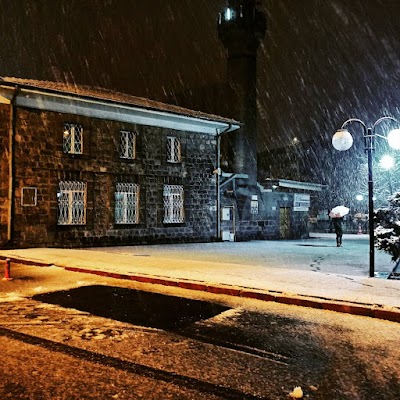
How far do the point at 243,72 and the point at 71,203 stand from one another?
13.8m

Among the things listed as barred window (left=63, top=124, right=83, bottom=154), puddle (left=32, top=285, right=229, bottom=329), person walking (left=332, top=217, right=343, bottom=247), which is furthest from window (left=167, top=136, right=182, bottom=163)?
puddle (left=32, top=285, right=229, bottom=329)

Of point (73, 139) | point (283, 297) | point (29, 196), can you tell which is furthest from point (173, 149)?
point (283, 297)

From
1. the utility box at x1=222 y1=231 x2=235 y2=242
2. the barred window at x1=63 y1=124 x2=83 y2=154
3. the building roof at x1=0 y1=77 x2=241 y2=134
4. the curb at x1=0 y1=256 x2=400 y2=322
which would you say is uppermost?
the building roof at x1=0 y1=77 x2=241 y2=134

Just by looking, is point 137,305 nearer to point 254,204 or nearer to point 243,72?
point 254,204

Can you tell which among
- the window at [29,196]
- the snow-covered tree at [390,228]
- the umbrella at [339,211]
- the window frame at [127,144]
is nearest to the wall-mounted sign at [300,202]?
the umbrella at [339,211]

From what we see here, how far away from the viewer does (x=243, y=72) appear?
2708 cm

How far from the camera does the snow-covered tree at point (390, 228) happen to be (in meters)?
11.5

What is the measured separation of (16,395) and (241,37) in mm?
26224

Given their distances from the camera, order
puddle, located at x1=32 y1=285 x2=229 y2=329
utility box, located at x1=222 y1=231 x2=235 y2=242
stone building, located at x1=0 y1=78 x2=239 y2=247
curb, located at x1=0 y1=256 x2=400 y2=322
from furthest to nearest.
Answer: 1. utility box, located at x1=222 y1=231 x2=235 y2=242
2. stone building, located at x1=0 y1=78 x2=239 y2=247
3. curb, located at x1=0 y1=256 x2=400 y2=322
4. puddle, located at x1=32 y1=285 x2=229 y2=329

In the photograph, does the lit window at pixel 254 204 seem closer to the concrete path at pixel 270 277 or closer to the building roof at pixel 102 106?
the building roof at pixel 102 106

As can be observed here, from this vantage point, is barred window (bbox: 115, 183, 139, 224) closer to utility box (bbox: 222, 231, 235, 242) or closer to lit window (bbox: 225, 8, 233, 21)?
utility box (bbox: 222, 231, 235, 242)

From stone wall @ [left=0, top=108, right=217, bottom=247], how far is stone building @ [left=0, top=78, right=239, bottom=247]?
1.6 inches

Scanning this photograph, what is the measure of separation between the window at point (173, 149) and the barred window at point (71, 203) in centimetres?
485

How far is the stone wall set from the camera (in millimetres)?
17891
